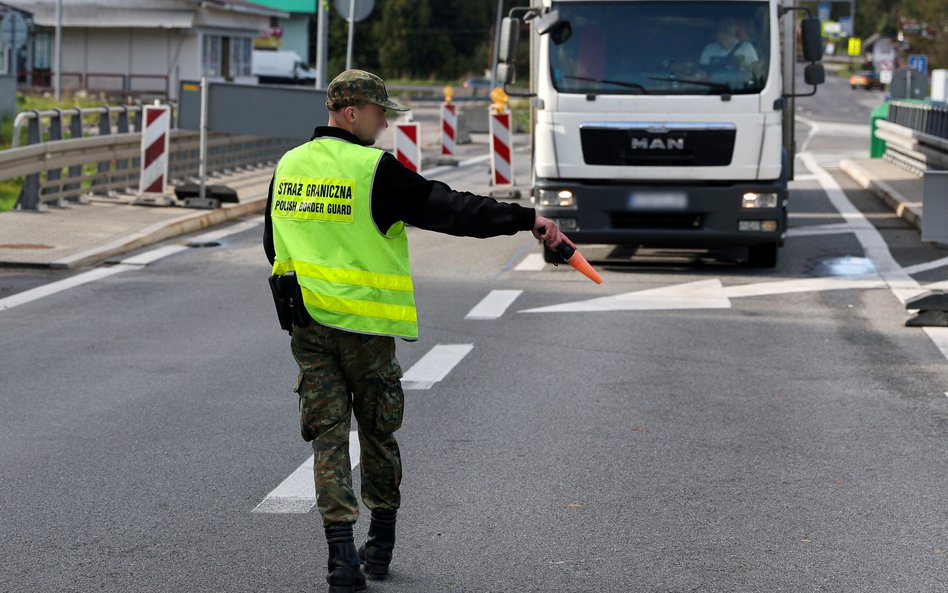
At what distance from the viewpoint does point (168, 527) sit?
575 cm

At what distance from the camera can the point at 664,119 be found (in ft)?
46.0

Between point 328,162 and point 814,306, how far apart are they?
7930 mm

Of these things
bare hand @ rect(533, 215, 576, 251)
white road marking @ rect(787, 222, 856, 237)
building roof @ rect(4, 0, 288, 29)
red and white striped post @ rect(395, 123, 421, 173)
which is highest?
building roof @ rect(4, 0, 288, 29)

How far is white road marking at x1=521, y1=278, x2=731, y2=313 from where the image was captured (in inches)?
473

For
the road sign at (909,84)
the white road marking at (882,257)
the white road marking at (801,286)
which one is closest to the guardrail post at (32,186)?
the white road marking at (801,286)

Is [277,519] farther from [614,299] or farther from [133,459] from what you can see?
[614,299]

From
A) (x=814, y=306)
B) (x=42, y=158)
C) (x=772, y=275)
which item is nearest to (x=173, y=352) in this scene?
(x=814, y=306)

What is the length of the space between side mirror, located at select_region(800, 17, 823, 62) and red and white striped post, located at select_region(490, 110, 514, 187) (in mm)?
8351

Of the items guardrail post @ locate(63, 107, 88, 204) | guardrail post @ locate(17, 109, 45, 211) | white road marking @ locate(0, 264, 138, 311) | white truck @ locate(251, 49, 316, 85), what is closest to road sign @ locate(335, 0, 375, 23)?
guardrail post @ locate(63, 107, 88, 204)

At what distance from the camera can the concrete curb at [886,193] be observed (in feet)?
62.3

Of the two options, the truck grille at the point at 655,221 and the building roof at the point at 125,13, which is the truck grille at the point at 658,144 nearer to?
the truck grille at the point at 655,221

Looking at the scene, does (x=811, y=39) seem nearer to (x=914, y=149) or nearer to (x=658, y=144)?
(x=658, y=144)

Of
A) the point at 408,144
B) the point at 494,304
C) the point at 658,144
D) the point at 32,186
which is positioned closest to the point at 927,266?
the point at 658,144

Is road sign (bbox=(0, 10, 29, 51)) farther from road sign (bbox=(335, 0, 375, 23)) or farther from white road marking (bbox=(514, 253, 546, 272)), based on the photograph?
white road marking (bbox=(514, 253, 546, 272))
